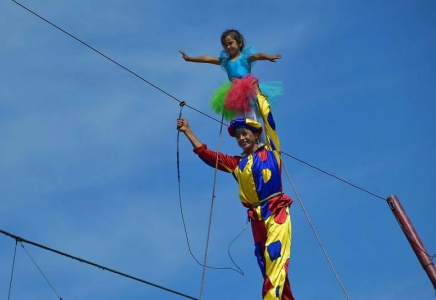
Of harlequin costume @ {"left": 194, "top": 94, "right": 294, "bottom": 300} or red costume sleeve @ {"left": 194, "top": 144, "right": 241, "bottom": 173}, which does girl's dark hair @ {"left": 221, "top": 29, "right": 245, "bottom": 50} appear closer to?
harlequin costume @ {"left": 194, "top": 94, "right": 294, "bottom": 300}

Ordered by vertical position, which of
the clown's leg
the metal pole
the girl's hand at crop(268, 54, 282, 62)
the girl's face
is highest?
the girl's face

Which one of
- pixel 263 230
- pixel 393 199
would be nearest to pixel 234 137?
pixel 263 230

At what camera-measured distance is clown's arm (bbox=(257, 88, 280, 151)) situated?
1004 centimetres

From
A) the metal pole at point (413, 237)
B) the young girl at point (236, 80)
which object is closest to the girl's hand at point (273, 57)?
the young girl at point (236, 80)

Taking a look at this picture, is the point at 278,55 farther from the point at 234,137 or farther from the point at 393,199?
the point at 393,199

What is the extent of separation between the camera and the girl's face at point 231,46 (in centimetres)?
1040

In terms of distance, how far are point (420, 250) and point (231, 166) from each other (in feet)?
7.79

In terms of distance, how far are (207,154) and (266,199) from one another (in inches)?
27.3

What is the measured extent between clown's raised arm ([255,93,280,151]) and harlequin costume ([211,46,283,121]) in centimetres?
13

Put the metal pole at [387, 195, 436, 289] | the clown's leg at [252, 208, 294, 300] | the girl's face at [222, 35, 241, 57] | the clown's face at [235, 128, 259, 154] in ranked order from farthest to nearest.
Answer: the metal pole at [387, 195, 436, 289] → the girl's face at [222, 35, 241, 57] → the clown's face at [235, 128, 259, 154] → the clown's leg at [252, 208, 294, 300]

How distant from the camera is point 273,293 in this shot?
933cm

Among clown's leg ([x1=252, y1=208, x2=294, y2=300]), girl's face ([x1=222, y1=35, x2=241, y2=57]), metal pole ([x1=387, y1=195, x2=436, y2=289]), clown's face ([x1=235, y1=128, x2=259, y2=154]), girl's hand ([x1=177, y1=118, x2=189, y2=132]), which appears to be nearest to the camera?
clown's leg ([x1=252, y1=208, x2=294, y2=300])

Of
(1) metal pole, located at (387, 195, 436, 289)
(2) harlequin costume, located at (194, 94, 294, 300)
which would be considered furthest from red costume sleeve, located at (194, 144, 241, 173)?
(1) metal pole, located at (387, 195, 436, 289)

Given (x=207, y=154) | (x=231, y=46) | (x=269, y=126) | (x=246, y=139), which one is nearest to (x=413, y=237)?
(x=269, y=126)
